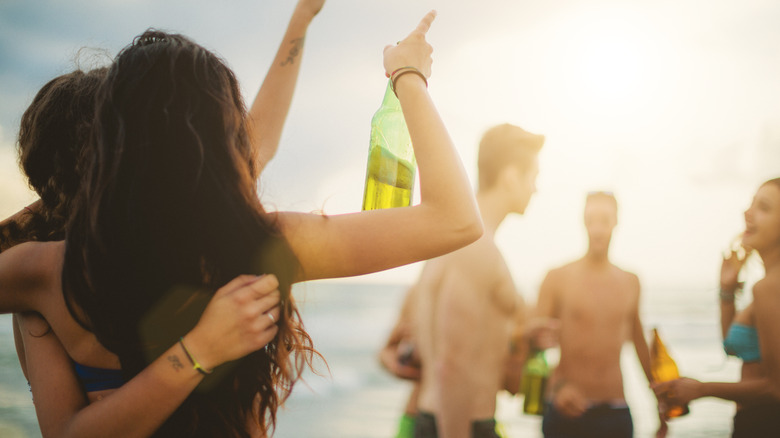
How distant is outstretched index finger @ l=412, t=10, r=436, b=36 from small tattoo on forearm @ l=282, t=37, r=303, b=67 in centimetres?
65

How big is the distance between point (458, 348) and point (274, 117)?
4.72ft

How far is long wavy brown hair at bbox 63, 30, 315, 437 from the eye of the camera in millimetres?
1089

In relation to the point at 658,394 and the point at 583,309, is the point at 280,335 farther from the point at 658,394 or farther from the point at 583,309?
the point at 583,309

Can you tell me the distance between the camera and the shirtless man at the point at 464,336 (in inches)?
101

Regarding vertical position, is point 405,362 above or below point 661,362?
above

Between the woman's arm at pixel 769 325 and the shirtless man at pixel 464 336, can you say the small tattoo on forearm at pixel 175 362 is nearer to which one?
the shirtless man at pixel 464 336

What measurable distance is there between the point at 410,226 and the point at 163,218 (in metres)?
0.49

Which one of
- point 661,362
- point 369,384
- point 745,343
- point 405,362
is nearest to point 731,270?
point 745,343

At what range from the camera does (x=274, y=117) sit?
1.86 metres

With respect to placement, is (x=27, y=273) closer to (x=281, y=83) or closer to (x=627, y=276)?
(x=281, y=83)

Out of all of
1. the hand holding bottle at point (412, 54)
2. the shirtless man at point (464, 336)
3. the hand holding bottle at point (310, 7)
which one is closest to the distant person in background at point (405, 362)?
the shirtless man at point (464, 336)

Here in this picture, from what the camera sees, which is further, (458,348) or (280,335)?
(458,348)

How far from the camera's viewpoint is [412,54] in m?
1.25

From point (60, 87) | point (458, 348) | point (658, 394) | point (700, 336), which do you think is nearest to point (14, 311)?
point (60, 87)
